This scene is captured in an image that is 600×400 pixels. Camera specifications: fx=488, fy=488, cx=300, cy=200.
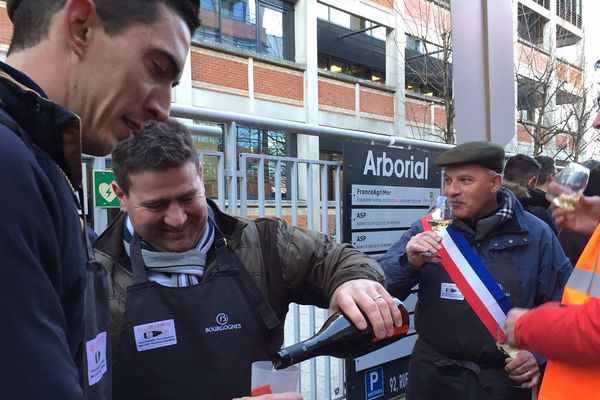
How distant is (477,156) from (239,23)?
542 inches

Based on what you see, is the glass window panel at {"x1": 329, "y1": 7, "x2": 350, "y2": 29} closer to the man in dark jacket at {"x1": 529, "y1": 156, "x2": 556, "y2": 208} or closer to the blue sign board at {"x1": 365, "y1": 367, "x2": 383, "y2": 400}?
the man in dark jacket at {"x1": 529, "y1": 156, "x2": 556, "y2": 208}

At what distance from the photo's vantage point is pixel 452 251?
287 centimetres

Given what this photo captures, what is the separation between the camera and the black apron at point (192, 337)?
5.42ft

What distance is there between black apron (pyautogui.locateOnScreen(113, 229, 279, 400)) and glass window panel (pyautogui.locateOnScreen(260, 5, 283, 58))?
1523 cm

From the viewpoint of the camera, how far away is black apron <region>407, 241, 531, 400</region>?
272cm

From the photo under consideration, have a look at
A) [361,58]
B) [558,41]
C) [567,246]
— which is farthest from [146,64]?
[558,41]

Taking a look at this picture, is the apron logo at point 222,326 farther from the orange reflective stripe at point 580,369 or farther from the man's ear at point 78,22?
the orange reflective stripe at point 580,369

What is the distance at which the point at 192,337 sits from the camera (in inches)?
66.7

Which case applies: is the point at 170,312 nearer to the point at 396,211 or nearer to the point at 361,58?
the point at 396,211

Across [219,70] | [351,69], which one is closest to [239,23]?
[219,70]

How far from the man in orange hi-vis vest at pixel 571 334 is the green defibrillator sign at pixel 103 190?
198 centimetres

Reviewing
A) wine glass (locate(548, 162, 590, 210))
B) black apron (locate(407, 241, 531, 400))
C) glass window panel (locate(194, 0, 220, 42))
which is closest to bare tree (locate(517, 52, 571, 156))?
glass window panel (locate(194, 0, 220, 42))

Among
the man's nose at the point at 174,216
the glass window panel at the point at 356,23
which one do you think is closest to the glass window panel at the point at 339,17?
the glass window panel at the point at 356,23

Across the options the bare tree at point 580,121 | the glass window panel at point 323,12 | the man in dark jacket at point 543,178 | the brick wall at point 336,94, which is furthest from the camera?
the glass window panel at point 323,12
